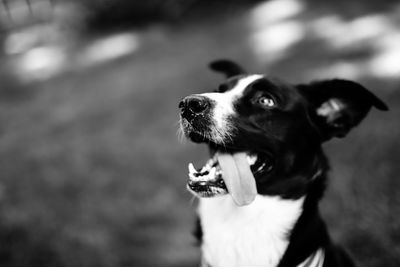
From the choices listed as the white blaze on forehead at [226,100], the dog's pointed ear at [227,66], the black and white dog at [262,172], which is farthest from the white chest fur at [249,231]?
the dog's pointed ear at [227,66]

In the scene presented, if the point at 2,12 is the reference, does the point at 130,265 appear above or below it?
below

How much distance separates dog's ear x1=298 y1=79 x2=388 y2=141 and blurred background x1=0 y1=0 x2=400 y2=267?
1.28 m

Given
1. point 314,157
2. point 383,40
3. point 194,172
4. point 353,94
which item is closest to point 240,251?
point 194,172

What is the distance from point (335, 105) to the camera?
244 cm

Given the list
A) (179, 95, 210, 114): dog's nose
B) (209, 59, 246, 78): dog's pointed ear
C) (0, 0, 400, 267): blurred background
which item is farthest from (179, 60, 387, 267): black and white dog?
(0, 0, 400, 267): blurred background

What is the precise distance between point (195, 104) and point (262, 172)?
545mm

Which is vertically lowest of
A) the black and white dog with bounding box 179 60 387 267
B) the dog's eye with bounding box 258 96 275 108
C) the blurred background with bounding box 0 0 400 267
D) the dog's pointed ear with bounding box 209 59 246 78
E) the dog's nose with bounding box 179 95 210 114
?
the blurred background with bounding box 0 0 400 267

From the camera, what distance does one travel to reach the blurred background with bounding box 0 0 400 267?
3.51m

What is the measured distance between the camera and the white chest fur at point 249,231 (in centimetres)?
218

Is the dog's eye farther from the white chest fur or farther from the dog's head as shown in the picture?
the white chest fur

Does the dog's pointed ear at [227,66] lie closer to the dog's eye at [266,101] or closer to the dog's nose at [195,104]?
the dog's eye at [266,101]

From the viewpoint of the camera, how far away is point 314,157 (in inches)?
92.6

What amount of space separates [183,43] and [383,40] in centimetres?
329

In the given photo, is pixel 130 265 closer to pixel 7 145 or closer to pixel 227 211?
pixel 227 211
